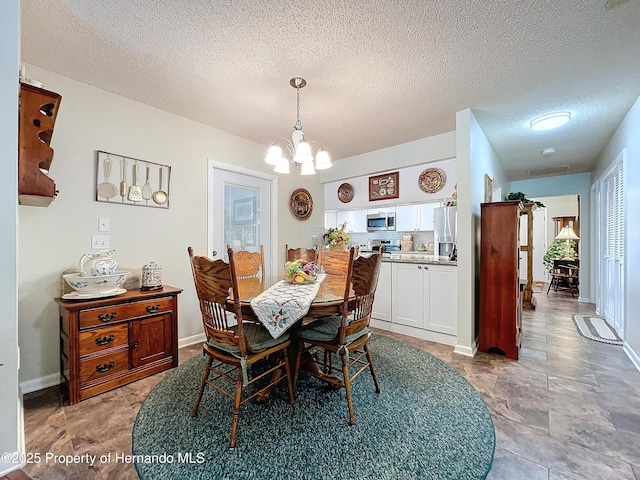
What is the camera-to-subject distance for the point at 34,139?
65.1 inches

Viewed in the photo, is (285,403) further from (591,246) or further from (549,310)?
(591,246)

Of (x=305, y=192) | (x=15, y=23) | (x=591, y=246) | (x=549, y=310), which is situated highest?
(x=15, y=23)

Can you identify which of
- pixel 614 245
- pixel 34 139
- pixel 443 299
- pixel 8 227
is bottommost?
pixel 443 299

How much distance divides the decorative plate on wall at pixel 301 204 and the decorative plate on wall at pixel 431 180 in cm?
166

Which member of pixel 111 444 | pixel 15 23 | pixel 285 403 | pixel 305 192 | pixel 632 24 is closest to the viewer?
pixel 15 23

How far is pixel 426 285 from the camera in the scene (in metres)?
3.19

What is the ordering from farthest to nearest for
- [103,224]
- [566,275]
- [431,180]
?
[566,275] → [431,180] → [103,224]

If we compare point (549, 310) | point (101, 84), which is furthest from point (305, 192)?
point (549, 310)

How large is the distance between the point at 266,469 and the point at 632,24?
3.21 m

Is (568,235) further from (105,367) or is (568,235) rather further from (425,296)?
(105,367)

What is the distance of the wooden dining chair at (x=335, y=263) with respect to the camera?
9.32 ft

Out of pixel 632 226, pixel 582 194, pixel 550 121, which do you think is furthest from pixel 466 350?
pixel 582 194

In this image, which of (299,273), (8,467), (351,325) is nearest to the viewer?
(8,467)

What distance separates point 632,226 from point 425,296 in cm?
204
